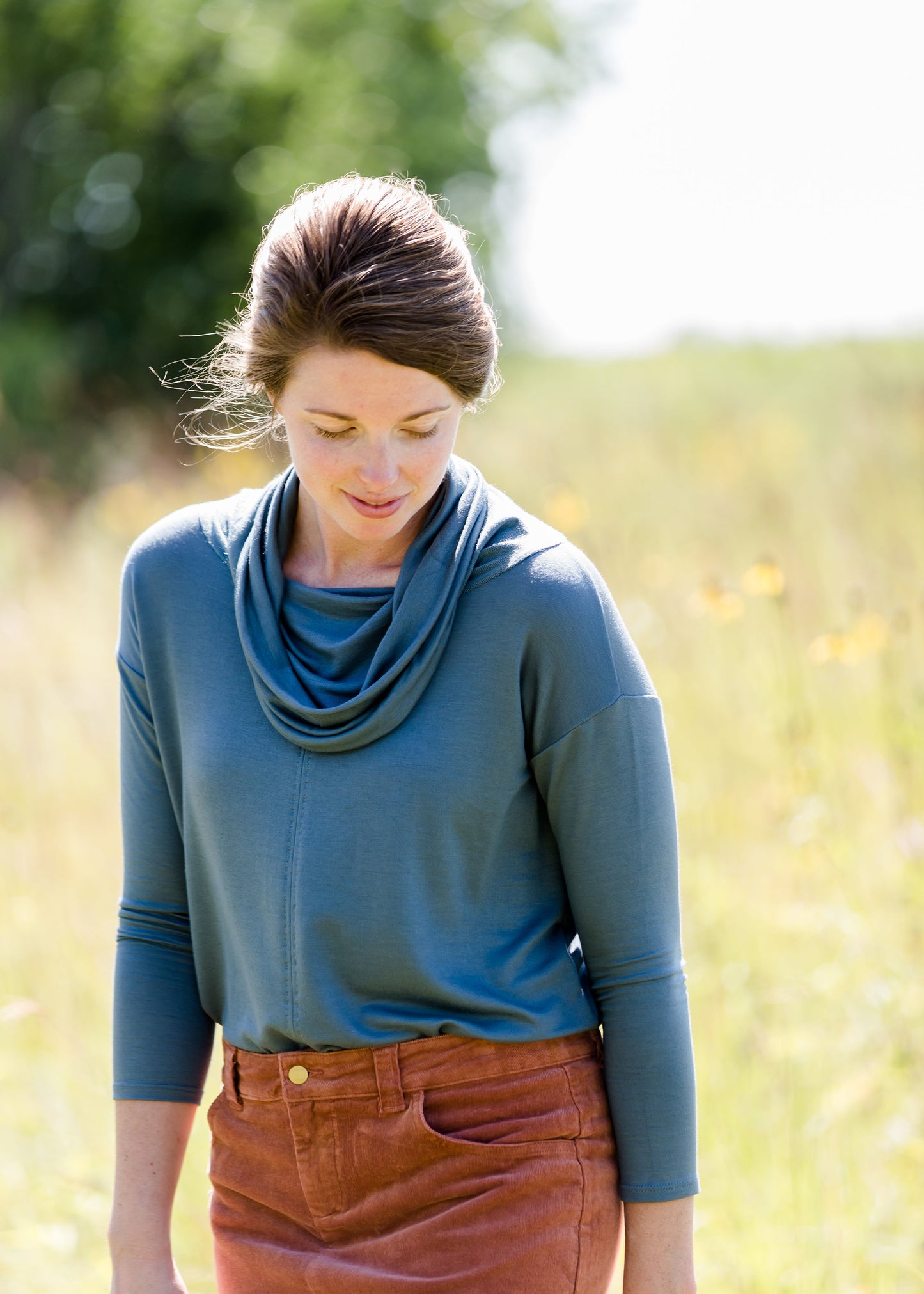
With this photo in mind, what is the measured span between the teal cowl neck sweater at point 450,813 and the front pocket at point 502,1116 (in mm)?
54

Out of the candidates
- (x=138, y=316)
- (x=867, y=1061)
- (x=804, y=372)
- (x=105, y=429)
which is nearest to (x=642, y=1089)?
(x=867, y=1061)

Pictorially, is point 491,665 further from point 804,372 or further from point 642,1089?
point 804,372

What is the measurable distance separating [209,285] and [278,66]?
2132mm

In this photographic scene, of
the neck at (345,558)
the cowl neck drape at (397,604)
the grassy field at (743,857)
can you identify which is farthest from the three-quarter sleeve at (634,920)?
the grassy field at (743,857)

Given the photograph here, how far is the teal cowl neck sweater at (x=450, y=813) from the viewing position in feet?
→ 4.17

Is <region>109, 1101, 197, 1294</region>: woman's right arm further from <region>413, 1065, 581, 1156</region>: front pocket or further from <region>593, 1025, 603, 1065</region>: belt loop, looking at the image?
<region>593, 1025, 603, 1065</region>: belt loop

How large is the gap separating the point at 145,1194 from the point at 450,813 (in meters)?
0.61

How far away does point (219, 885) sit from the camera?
4.51 ft

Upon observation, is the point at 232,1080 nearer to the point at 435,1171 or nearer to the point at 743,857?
the point at 435,1171

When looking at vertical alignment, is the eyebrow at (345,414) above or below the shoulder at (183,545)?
above

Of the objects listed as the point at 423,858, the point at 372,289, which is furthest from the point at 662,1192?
the point at 372,289

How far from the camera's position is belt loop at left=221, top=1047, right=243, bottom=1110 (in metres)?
1.38

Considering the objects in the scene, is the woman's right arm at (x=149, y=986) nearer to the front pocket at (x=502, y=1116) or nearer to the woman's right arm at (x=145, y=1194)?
the woman's right arm at (x=145, y=1194)

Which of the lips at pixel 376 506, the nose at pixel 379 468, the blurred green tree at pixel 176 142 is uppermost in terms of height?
the blurred green tree at pixel 176 142
